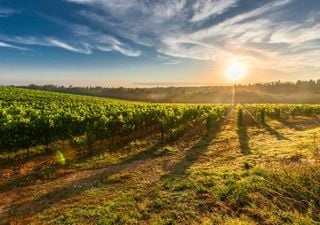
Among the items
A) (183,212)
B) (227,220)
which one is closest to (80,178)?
(183,212)

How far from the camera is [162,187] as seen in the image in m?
8.95

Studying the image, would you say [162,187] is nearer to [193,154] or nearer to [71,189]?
[71,189]

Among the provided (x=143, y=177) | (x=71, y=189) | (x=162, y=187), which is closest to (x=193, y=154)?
(x=143, y=177)

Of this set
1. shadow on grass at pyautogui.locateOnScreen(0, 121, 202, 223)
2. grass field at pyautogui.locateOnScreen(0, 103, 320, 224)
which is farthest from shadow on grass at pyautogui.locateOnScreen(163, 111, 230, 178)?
shadow on grass at pyautogui.locateOnScreen(0, 121, 202, 223)

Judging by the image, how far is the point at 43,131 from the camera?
14.7 m

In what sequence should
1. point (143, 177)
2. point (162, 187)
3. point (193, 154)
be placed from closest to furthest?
point (162, 187), point (143, 177), point (193, 154)

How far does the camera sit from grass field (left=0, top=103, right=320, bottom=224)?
6574 mm

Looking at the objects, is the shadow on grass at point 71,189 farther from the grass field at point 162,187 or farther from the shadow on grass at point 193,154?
the shadow on grass at point 193,154

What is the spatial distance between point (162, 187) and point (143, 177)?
59.4 inches

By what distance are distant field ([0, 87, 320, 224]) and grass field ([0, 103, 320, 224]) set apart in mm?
29

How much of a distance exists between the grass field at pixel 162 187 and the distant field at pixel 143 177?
3cm

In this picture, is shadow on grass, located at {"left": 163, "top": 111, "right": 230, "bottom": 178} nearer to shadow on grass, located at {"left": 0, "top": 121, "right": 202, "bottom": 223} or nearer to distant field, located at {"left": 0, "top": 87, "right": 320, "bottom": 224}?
distant field, located at {"left": 0, "top": 87, "right": 320, "bottom": 224}

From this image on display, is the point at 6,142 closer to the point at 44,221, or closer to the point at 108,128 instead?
the point at 108,128

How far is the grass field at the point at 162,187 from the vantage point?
6574mm
